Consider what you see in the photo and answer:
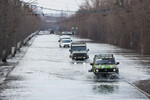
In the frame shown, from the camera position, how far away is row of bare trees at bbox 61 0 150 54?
198 ft

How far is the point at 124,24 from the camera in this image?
81000 mm

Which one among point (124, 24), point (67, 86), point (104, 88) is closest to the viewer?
point (104, 88)

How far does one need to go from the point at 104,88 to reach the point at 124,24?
58645 mm

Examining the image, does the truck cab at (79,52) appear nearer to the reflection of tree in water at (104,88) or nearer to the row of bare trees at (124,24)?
the row of bare trees at (124,24)

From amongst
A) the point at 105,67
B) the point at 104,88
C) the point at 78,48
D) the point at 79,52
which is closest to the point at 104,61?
the point at 105,67

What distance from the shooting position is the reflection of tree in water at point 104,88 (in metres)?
22.1

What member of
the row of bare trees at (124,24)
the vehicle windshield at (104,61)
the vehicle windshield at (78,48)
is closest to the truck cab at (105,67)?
the vehicle windshield at (104,61)

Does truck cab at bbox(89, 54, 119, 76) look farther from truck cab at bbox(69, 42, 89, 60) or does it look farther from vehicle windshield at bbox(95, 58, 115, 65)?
truck cab at bbox(69, 42, 89, 60)

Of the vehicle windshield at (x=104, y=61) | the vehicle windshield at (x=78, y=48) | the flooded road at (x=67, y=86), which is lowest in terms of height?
the flooded road at (x=67, y=86)

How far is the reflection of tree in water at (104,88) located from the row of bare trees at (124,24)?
31553 mm

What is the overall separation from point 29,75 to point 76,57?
14764 millimetres

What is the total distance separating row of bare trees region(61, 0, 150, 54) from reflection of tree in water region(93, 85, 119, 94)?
31553 mm

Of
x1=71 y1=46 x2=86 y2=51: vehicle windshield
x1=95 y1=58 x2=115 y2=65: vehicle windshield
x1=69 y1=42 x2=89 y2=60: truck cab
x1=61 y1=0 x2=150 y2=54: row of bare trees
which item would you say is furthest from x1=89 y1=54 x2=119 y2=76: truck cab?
x1=61 y1=0 x2=150 y2=54: row of bare trees

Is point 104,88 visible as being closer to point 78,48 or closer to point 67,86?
point 67,86
